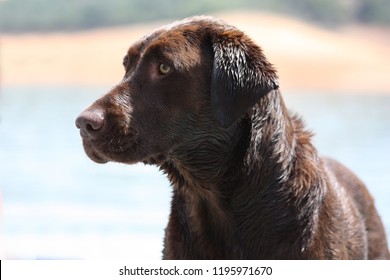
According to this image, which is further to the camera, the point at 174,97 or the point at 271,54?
the point at 271,54

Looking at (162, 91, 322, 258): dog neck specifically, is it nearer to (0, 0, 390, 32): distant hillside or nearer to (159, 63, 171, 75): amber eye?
(159, 63, 171, 75): amber eye

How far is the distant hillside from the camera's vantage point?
699 inches

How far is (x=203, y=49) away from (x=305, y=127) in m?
0.86

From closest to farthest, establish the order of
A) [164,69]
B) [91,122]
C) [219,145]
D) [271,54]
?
[91,122], [164,69], [219,145], [271,54]

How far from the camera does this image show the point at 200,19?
4758 millimetres

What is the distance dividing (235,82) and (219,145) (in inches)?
14.4

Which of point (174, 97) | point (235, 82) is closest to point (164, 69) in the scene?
point (174, 97)

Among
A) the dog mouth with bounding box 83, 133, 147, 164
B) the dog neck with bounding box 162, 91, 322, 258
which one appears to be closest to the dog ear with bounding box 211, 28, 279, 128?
the dog neck with bounding box 162, 91, 322, 258

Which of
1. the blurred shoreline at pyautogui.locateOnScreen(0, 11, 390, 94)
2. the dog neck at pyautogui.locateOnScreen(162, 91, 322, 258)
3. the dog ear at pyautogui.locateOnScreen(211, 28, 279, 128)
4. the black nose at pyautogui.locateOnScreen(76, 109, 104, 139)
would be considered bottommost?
the dog neck at pyautogui.locateOnScreen(162, 91, 322, 258)

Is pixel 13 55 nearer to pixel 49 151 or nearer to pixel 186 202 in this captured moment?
pixel 49 151

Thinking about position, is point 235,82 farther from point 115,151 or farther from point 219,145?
point 115,151

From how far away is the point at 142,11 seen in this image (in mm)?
20672

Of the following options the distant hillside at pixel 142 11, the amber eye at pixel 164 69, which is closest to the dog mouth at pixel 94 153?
the amber eye at pixel 164 69

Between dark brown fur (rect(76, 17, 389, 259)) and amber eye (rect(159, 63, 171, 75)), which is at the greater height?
amber eye (rect(159, 63, 171, 75))
